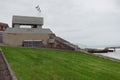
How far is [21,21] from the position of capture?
57.3 m

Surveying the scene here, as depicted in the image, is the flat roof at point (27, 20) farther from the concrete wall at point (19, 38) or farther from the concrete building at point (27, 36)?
the concrete wall at point (19, 38)

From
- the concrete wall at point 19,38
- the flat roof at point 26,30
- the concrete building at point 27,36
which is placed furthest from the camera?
the flat roof at point 26,30

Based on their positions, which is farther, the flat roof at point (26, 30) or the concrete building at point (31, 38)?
the flat roof at point (26, 30)

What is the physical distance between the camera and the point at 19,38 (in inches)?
2044

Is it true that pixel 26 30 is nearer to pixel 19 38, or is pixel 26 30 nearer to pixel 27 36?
pixel 27 36

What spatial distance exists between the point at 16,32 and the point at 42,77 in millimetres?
38856

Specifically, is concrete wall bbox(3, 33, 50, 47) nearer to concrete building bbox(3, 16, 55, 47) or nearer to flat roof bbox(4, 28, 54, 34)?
concrete building bbox(3, 16, 55, 47)

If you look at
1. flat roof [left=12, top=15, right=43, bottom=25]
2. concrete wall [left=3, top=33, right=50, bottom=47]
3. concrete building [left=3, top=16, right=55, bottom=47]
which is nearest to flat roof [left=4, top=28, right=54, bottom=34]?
concrete building [left=3, top=16, right=55, bottom=47]

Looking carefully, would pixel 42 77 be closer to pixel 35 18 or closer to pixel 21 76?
pixel 21 76

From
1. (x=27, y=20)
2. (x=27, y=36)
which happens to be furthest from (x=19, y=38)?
(x=27, y=20)

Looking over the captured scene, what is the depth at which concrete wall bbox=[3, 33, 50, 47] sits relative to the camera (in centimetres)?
5116

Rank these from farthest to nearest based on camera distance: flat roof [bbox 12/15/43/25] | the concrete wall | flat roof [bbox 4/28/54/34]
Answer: flat roof [bbox 12/15/43/25] → flat roof [bbox 4/28/54/34] → the concrete wall

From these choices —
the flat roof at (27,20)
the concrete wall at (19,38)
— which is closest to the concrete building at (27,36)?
the concrete wall at (19,38)

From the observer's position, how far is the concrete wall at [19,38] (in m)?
51.2
